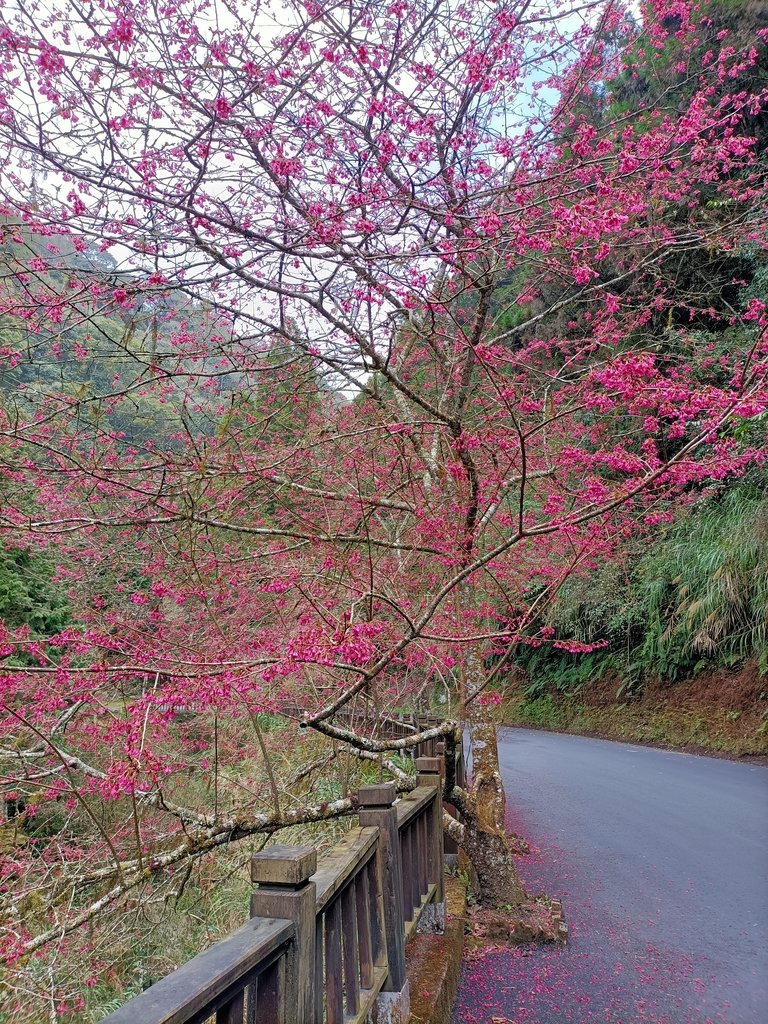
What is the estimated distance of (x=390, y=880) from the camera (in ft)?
11.7

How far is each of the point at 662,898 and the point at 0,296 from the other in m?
6.80

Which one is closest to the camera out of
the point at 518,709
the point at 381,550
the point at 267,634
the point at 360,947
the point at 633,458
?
the point at 360,947

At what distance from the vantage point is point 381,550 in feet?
21.9

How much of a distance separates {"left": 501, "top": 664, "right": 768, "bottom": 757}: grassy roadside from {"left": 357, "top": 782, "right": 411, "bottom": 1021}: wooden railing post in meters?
9.31

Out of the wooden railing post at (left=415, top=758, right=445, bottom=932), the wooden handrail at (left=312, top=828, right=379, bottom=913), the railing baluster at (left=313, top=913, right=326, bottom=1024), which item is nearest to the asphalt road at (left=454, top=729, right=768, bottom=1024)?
the wooden railing post at (left=415, top=758, right=445, bottom=932)

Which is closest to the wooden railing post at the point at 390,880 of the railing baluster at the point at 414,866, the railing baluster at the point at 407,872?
the railing baluster at the point at 407,872

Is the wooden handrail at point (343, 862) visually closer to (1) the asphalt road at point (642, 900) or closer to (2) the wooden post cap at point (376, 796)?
(2) the wooden post cap at point (376, 796)

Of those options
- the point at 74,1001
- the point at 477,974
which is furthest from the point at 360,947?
the point at 74,1001

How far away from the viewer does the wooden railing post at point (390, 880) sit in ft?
11.4

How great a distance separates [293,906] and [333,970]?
74 centimetres

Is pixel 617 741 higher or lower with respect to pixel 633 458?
lower

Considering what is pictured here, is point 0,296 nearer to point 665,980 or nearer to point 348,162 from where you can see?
point 348,162

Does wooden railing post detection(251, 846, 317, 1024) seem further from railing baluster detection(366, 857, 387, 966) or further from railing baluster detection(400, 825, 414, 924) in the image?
railing baluster detection(400, 825, 414, 924)

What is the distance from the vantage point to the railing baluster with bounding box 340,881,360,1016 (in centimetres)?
293
